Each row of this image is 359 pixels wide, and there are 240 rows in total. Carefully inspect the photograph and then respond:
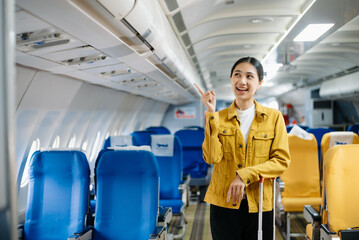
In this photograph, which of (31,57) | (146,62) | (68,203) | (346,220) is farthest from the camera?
(146,62)

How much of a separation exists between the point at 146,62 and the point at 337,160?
7.08 feet

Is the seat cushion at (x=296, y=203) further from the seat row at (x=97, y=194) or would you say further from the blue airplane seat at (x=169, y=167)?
the seat row at (x=97, y=194)

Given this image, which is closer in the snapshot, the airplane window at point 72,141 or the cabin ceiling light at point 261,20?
the cabin ceiling light at point 261,20

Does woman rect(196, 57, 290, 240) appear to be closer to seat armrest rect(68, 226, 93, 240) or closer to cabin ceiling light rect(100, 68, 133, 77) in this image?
seat armrest rect(68, 226, 93, 240)

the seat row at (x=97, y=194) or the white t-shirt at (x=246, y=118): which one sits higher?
the white t-shirt at (x=246, y=118)

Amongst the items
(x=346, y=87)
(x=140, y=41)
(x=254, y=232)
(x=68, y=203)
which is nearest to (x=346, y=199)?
(x=254, y=232)

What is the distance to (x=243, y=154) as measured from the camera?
1.94 meters

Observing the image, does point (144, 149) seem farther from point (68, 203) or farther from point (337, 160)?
point (337, 160)

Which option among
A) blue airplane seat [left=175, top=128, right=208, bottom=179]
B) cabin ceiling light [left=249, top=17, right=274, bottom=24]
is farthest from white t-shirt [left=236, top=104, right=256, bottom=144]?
blue airplane seat [left=175, top=128, right=208, bottom=179]

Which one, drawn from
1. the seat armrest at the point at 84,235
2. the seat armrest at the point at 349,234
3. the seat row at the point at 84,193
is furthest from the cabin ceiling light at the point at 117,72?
the seat armrest at the point at 349,234

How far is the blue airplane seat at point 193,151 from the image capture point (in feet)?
20.2

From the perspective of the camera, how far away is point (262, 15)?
3.91 m

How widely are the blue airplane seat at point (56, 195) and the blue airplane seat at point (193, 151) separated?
3.54 metres

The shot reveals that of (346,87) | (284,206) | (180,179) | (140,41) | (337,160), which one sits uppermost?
(346,87)
